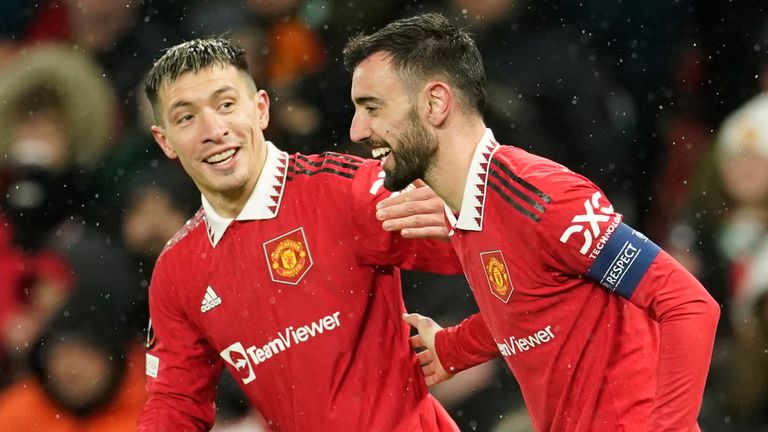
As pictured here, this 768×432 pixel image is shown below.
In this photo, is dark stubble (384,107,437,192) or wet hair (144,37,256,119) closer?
dark stubble (384,107,437,192)

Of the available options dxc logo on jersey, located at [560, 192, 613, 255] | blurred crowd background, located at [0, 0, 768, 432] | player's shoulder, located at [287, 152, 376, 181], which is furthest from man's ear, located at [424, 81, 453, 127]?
blurred crowd background, located at [0, 0, 768, 432]

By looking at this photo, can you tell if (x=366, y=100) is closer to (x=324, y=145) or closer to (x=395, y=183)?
(x=395, y=183)

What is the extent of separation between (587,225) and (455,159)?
40 centimetres

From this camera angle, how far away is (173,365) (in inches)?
123

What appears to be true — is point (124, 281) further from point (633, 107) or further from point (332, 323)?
point (633, 107)

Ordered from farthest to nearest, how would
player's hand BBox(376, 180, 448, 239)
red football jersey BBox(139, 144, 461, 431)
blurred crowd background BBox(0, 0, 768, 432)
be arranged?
1. blurred crowd background BBox(0, 0, 768, 432)
2. red football jersey BBox(139, 144, 461, 431)
3. player's hand BBox(376, 180, 448, 239)

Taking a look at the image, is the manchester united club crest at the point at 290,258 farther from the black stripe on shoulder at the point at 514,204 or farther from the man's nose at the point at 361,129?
the black stripe on shoulder at the point at 514,204

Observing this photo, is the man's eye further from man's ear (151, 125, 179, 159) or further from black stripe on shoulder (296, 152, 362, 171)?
black stripe on shoulder (296, 152, 362, 171)

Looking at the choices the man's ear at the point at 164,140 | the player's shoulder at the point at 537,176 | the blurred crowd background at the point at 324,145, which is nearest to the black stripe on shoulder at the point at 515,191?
the player's shoulder at the point at 537,176

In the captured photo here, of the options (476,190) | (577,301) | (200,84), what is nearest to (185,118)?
(200,84)

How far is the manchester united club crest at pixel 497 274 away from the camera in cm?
261

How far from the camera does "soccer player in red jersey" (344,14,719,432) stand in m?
2.37

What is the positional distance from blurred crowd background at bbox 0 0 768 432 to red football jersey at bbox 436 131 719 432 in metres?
1.49

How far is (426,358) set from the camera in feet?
10.3
